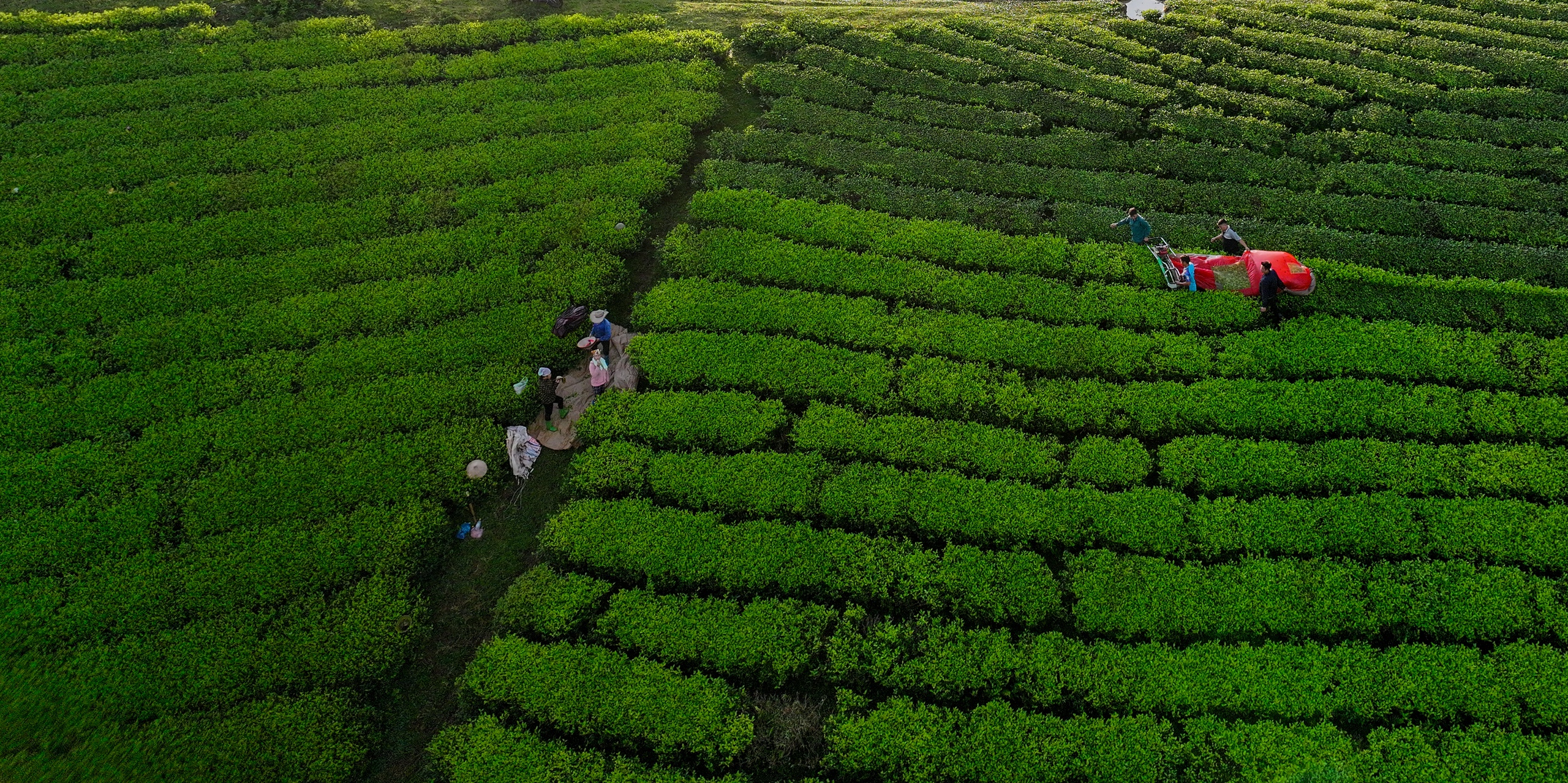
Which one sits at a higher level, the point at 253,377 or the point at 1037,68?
the point at 1037,68

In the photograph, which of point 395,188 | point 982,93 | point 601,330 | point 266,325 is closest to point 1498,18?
point 982,93

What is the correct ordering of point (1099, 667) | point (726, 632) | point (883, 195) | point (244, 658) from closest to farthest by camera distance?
point (1099, 667), point (244, 658), point (726, 632), point (883, 195)

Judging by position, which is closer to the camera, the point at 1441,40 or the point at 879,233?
the point at 879,233

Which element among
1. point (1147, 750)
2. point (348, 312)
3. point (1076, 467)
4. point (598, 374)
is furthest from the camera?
point (348, 312)

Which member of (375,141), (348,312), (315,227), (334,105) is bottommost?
(348,312)

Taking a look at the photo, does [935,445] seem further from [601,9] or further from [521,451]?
[601,9]

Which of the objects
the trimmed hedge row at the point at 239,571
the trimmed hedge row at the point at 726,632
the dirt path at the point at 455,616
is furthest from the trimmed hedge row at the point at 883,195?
the trimmed hedge row at the point at 239,571

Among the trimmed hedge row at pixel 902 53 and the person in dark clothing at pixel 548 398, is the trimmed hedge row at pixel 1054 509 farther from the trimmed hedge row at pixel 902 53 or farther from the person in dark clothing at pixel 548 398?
the trimmed hedge row at pixel 902 53
